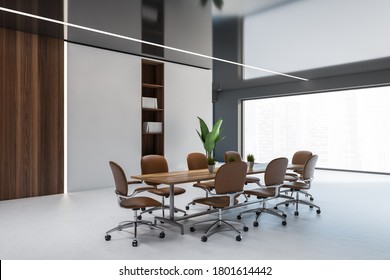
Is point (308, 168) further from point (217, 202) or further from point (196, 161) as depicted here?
point (217, 202)

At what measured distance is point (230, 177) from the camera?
11.4 ft

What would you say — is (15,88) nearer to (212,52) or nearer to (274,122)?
(212,52)

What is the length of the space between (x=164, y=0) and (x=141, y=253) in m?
2.80

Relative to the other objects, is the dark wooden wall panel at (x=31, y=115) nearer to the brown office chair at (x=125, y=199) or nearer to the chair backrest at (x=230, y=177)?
the brown office chair at (x=125, y=199)

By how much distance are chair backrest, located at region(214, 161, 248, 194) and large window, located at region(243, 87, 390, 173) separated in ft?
22.8

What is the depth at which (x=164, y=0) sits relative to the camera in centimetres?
406

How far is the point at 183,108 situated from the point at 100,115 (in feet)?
6.74

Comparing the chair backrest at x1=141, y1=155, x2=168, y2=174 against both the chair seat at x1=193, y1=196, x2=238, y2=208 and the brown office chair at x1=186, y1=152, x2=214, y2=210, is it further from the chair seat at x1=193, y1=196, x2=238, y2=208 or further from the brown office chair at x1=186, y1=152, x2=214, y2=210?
the chair seat at x1=193, y1=196, x2=238, y2=208

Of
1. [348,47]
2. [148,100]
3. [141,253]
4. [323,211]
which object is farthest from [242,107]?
[141,253]

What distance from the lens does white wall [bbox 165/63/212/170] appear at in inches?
304

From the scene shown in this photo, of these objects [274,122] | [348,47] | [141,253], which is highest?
[348,47]

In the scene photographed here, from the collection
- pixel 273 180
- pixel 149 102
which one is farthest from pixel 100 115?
pixel 273 180

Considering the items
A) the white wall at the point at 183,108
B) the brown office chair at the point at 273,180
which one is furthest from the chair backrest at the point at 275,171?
the white wall at the point at 183,108

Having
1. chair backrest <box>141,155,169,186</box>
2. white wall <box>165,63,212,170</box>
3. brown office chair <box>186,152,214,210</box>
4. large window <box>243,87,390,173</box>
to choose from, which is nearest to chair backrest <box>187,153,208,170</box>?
brown office chair <box>186,152,214,210</box>
